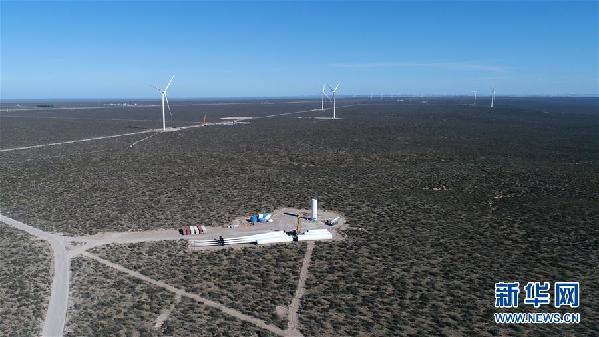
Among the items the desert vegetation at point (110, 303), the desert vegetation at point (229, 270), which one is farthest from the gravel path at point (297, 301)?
the desert vegetation at point (110, 303)

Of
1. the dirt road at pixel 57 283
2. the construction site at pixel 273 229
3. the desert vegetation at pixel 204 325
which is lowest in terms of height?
the desert vegetation at pixel 204 325

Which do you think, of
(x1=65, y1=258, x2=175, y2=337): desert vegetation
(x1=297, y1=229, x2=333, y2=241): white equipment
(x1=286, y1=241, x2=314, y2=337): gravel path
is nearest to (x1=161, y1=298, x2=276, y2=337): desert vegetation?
(x1=65, y1=258, x2=175, y2=337): desert vegetation

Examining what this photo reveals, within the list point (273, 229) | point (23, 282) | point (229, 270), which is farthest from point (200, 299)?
point (273, 229)

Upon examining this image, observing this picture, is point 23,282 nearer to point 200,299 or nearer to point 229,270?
point 200,299

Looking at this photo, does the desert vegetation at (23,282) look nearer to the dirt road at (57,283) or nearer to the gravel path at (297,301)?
the dirt road at (57,283)

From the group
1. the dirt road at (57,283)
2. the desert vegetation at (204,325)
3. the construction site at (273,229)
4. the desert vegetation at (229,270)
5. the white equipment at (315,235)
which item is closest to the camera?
the desert vegetation at (204,325)

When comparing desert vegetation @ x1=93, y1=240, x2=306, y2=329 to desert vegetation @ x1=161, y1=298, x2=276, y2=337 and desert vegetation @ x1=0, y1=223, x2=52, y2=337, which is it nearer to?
desert vegetation @ x1=161, y1=298, x2=276, y2=337

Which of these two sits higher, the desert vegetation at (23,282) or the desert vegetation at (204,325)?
the desert vegetation at (23,282)

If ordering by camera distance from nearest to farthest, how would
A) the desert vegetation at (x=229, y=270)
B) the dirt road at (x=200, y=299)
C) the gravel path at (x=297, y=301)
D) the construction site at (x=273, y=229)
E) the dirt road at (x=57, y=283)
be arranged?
the gravel path at (x=297, y=301) → the dirt road at (x=57, y=283) → the dirt road at (x=200, y=299) → the desert vegetation at (x=229, y=270) → the construction site at (x=273, y=229)
